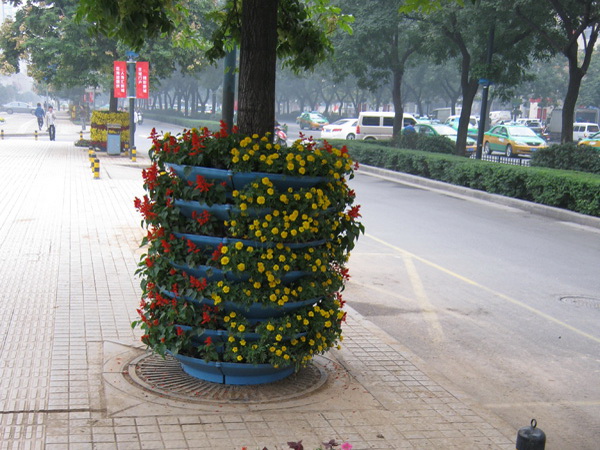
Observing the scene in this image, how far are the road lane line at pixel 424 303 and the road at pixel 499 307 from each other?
1cm

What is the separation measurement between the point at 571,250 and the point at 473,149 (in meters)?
25.1

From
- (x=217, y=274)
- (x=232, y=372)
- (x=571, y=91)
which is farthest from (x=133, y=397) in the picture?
(x=571, y=91)

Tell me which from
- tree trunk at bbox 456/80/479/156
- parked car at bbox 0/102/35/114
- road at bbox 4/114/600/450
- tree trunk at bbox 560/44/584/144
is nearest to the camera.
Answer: road at bbox 4/114/600/450

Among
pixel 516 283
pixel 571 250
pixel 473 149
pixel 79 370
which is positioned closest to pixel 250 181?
pixel 79 370

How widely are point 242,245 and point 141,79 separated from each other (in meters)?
22.8

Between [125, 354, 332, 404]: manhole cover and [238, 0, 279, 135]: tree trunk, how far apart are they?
178 cm

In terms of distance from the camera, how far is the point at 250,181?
4570 mm

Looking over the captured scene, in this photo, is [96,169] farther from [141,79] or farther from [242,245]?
[242,245]

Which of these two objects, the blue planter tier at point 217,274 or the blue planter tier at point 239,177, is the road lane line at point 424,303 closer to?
the blue planter tier at point 217,274

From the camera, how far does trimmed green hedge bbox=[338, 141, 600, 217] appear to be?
15086 millimetres

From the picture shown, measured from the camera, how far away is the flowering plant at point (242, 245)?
14.9 feet

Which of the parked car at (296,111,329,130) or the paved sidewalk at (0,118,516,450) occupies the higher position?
the parked car at (296,111,329,130)

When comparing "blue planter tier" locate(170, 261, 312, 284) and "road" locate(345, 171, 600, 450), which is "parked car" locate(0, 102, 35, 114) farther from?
"blue planter tier" locate(170, 261, 312, 284)

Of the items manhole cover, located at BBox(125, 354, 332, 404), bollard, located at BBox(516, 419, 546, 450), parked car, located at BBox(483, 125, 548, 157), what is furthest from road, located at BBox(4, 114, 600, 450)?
parked car, located at BBox(483, 125, 548, 157)
